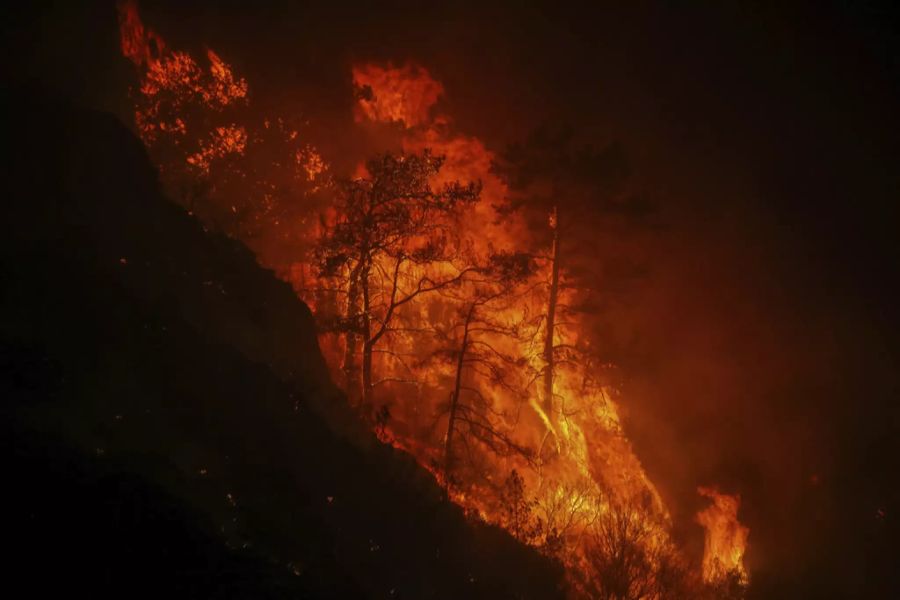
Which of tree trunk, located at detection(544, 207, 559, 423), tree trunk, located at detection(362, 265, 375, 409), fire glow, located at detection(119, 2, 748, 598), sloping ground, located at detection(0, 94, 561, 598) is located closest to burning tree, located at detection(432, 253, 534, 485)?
fire glow, located at detection(119, 2, 748, 598)

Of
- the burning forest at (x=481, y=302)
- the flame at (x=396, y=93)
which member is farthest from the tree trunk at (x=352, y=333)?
the flame at (x=396, y=93)

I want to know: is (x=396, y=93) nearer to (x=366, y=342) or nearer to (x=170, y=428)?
(x=366, y=342)

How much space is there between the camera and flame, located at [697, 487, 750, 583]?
22062 millimetres

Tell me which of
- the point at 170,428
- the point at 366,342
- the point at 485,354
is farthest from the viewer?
the point at 485,354

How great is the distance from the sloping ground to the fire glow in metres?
4.77

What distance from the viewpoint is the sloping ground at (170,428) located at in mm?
5988

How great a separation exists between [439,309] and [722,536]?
15.0 m

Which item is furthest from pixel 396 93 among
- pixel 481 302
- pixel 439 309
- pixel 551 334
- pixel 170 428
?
pixel 170 428

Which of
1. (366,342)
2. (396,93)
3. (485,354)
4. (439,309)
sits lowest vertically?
(366,342)

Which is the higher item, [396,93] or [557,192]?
[396,93]

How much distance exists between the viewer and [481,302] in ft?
55.7

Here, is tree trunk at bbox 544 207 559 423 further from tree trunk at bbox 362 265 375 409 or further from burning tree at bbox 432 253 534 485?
tree trunk at bbox 362 265 375 409

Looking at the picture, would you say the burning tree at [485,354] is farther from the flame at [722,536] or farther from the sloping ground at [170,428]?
the flame at [722,536]

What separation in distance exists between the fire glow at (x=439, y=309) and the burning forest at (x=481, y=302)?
0.09 m
